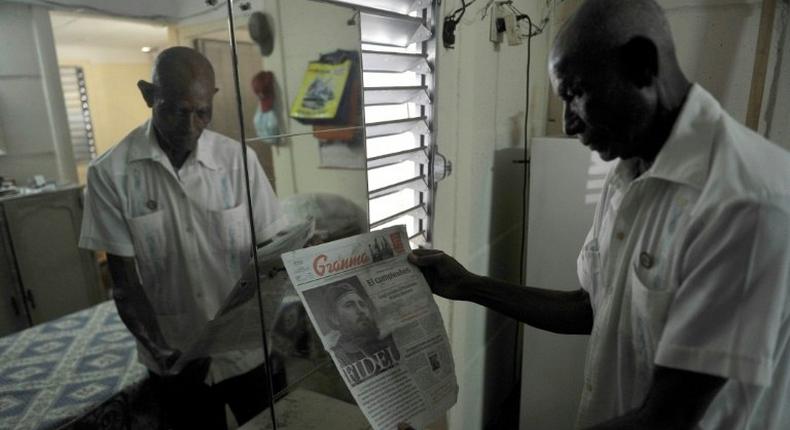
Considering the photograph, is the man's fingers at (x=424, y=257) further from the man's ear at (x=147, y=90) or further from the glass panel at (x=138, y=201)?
the man's ear at (x=147, y=90)

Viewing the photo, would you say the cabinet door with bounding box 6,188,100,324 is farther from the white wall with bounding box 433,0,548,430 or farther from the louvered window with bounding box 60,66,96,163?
the white wall with bounding box 433,0,548,430

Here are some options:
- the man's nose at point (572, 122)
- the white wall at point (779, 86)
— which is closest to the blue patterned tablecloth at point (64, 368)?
the man's nose at point (572, 122)

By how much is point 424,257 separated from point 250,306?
0.37m

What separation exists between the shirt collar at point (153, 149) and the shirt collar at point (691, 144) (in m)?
0.72

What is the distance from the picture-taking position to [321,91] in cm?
89

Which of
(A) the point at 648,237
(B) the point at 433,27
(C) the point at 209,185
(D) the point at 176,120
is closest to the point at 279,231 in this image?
(C) the point at 209,185

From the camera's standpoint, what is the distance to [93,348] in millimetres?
1270

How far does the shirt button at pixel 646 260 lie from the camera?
0.71 meters

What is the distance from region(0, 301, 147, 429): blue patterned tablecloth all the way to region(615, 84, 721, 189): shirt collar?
1.11 meters

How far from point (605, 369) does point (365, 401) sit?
44cm

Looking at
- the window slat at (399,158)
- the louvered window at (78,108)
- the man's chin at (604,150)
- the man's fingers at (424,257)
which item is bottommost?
the man's fingers at (424,257)

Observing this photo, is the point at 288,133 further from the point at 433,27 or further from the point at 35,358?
the point at 35,358

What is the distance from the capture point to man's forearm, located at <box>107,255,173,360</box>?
0.81m

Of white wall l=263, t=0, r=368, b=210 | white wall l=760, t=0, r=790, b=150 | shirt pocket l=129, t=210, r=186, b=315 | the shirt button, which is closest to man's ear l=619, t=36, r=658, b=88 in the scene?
the shirt button
